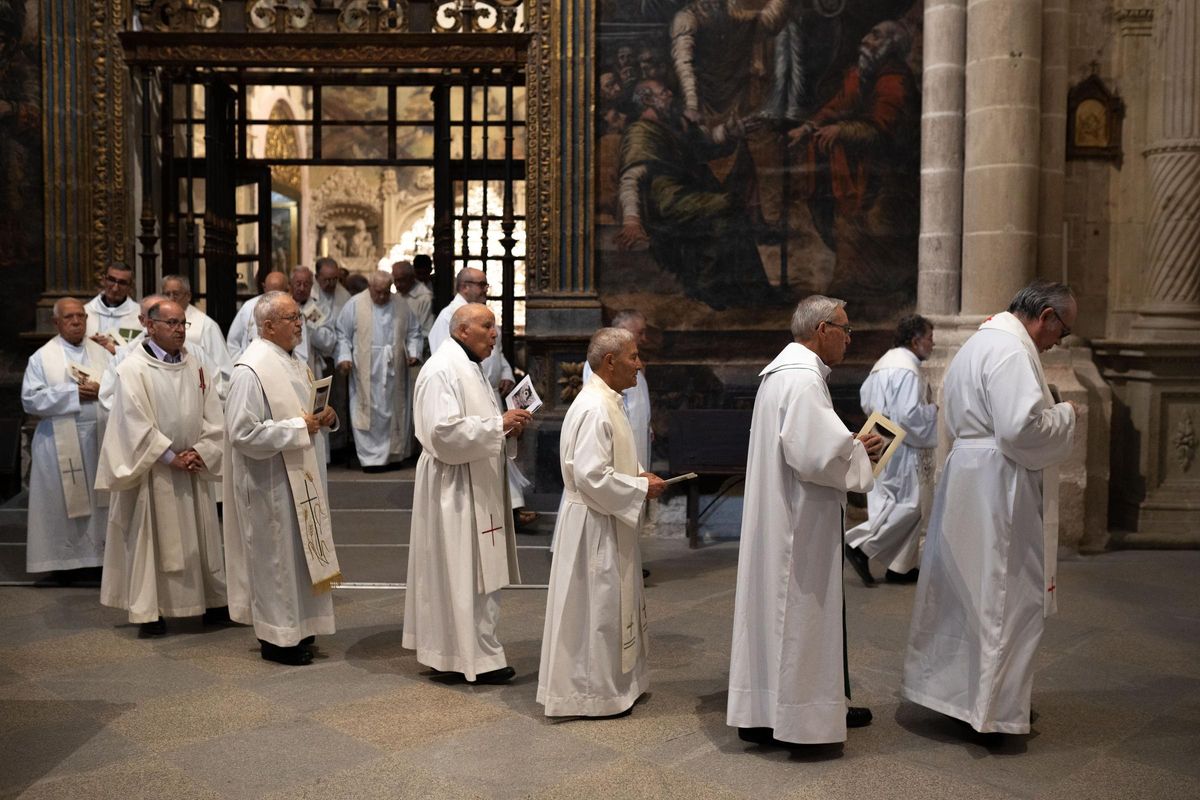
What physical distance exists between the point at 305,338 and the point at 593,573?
225 inches

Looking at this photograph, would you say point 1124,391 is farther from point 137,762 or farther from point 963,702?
point 137,762

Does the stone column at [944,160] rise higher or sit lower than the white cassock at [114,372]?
higher

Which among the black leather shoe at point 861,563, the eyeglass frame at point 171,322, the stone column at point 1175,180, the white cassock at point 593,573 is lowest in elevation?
the black leather shoe at point 861,563

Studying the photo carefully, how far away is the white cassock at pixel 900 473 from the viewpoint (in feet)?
24.2

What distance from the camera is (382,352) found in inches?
411

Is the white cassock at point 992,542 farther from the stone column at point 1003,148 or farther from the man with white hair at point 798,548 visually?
the stone column at point 1003,148

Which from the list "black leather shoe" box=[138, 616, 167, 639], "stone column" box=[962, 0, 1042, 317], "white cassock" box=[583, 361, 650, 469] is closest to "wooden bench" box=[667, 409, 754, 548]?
"white cassock" box=[583, 361, 650, 469]

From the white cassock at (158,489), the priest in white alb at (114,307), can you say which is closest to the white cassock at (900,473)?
the white cassock at (158,489)

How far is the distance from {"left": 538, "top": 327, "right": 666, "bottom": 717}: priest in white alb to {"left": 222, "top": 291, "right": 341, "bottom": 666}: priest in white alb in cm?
137

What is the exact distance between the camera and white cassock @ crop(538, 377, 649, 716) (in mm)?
4891

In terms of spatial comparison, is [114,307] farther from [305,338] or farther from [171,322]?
[171,322]

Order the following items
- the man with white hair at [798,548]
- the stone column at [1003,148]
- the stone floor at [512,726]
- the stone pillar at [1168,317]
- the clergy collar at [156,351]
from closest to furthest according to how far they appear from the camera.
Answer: the stone floor at [512,726] → the man with white hair at [798,548] → the clergy collar at [156,351] → the stone column at [1003,148] → the stone pillar at [1168,317]

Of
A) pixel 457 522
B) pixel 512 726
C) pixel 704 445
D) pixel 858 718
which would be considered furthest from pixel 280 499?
pixel 704 445

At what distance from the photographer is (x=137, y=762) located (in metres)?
4.59
